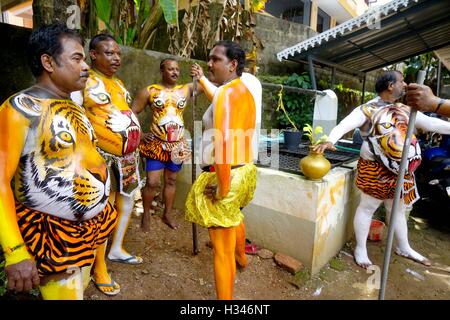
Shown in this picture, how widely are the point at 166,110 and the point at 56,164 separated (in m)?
1.80

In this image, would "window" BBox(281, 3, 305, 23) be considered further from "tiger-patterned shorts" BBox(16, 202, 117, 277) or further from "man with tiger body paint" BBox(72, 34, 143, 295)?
"tiger-patterned shorts" BBox(16, 202, 117, 277)

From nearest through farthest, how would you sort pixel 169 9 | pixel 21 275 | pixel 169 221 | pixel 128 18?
pixel 21 275
pixel 169 9
pixel 169 221
pixel 128 18

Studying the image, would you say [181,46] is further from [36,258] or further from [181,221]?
[36,258]

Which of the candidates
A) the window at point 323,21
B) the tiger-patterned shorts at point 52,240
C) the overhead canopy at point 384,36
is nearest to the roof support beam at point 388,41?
the overhead canopy at point 384,36

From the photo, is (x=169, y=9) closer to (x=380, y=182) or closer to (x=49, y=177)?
(x=49, y=177)

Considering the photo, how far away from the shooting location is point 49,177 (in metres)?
1.30

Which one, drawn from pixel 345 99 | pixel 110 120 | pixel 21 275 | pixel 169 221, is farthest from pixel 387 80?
pixel 345 99

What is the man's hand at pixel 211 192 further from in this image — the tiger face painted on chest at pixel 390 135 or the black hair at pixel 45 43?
the tiger face painted on chest at pixel 390 135

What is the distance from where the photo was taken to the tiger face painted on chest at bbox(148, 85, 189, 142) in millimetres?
3002

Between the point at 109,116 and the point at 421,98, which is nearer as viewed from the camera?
the point at 421,98

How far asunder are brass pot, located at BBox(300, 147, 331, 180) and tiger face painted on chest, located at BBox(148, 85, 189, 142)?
4.69 feet

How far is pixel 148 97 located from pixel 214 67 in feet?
4.01

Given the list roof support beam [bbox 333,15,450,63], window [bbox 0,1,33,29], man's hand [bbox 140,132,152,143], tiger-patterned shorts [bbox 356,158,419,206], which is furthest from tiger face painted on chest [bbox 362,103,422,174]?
window [bbox 0,1,33,29]

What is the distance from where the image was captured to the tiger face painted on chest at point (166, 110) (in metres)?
3.00
